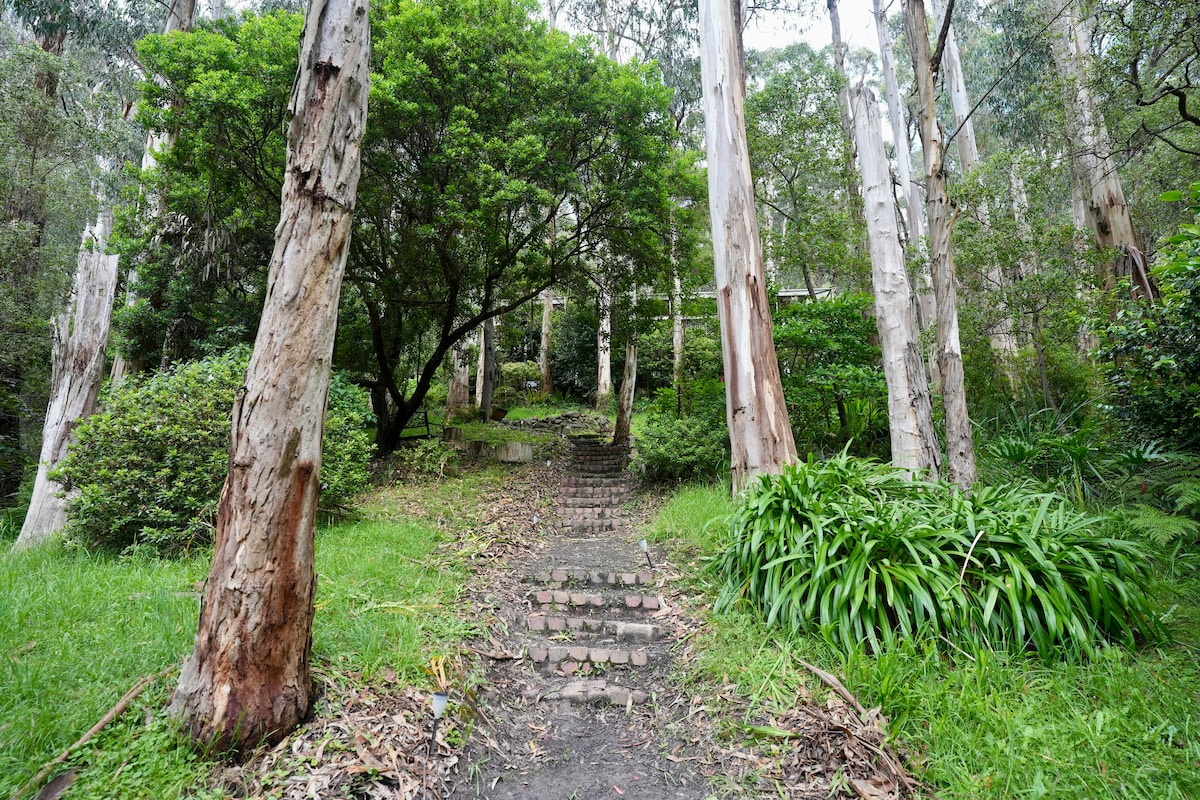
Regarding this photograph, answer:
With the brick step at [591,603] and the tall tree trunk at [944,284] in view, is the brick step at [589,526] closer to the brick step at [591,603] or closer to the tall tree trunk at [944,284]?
the brick step at [591,603]

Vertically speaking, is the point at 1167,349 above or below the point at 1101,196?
below

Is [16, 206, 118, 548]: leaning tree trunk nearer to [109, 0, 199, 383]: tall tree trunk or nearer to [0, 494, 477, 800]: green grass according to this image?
[109, 0, 199, 383]: tall tree trunk

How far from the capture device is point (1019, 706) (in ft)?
8.02

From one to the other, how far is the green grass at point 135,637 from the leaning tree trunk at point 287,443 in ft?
0.74

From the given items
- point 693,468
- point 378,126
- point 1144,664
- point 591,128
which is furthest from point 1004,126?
point 1144,664

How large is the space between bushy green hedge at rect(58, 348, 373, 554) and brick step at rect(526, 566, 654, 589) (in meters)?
2.13

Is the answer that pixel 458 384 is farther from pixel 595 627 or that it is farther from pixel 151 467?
pixel 595 627

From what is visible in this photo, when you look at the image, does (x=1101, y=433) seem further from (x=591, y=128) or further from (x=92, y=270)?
(x=92, y=270)

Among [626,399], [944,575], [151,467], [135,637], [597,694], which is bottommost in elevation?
[597,694]

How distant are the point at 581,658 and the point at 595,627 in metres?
0.41

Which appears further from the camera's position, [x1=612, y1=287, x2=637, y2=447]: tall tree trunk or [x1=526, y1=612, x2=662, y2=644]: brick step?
[x1=612, y1=287, x2=637, y2=447]: tall tree trunk

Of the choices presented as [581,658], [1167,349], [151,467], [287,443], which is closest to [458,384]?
[151,467]

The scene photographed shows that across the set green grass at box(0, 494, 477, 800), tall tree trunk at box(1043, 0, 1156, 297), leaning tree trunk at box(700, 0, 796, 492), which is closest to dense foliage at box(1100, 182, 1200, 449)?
leaning tree trunk at box(700, 0, 796, 492)

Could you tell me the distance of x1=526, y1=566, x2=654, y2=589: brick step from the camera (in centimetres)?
459
